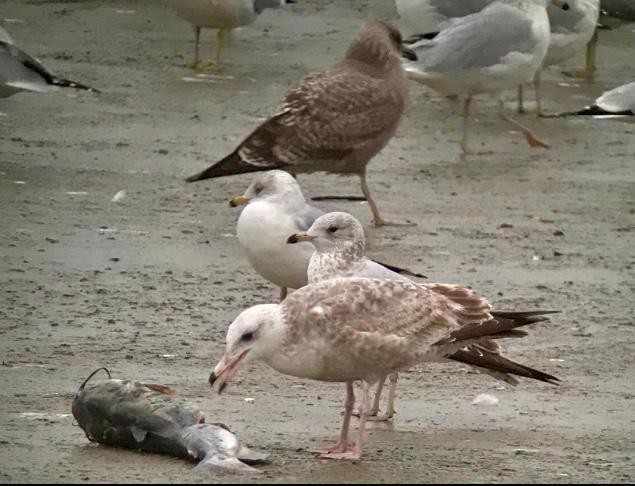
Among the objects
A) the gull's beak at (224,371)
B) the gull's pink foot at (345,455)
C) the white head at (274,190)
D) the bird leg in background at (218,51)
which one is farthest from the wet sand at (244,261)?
the white head at (274,190)

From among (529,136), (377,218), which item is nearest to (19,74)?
(377,218)

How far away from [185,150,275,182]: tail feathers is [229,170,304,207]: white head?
1.62 metres

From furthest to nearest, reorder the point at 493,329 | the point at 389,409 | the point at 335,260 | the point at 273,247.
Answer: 1. the point at 273,247
2. the point at 335,260
3. the point at 389,409
4. the point at 493,329

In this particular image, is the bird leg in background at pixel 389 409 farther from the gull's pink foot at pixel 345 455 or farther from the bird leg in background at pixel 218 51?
the bird leg in background at pixel 218 51

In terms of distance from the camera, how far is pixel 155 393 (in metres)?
6.00

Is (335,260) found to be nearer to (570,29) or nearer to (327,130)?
(327,130)

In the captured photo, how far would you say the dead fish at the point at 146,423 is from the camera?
18.5 ft

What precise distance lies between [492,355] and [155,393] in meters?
1.27

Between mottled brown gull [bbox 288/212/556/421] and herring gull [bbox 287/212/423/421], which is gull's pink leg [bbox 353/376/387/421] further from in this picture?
mottled brown gull [bbox 288/212/556/421]

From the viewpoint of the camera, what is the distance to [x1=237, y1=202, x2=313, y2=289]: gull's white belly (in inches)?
306

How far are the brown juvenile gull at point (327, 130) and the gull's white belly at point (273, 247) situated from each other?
1920 mm

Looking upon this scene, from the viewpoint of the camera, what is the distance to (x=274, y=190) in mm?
8125

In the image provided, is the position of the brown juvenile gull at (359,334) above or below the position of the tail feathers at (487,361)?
above

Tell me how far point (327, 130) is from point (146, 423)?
173 inches
